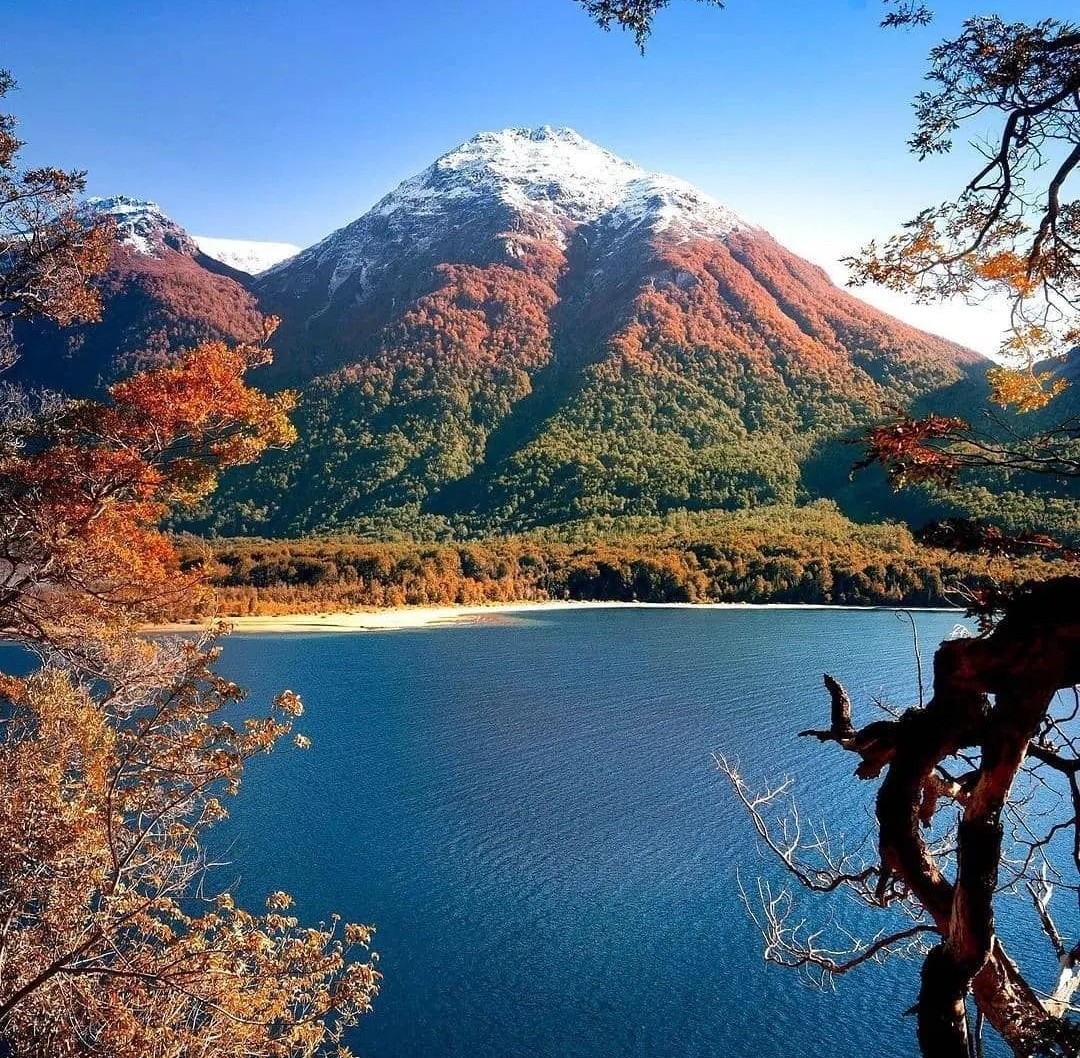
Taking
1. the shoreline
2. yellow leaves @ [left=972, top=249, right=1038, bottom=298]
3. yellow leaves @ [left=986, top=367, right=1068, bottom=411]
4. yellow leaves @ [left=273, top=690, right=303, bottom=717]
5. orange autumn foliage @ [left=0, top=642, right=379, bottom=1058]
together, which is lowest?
the shoreline

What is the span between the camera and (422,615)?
6431 cm

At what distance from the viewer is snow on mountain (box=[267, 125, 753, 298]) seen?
16175 cm

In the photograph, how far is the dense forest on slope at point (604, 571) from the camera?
67062mm

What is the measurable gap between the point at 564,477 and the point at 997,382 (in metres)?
99.3

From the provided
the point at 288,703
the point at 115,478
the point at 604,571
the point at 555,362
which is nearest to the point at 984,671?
the point at 288,703

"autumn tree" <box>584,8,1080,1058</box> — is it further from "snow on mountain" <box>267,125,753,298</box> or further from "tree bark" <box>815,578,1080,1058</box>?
"snow on mountain" <box>267,125,753,298</box>

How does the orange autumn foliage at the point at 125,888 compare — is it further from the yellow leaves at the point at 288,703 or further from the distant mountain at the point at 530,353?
the distant mountain at the point at 530,353

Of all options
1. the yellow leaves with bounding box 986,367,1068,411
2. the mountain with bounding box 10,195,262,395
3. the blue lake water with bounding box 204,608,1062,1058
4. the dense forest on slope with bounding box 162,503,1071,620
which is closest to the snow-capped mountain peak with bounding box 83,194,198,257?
the mountain with bounding box 10,195,262,395

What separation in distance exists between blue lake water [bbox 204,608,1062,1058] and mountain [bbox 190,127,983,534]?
63.7 m

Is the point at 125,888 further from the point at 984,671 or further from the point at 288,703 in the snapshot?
the point at 984,671

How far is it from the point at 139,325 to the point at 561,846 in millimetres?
146668

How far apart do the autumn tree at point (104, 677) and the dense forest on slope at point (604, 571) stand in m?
55.7

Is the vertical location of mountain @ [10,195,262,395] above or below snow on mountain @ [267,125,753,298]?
below

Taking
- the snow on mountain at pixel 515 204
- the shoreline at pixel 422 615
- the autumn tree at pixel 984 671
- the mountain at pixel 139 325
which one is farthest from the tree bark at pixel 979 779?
the snow on mountain at pixel 515 204
